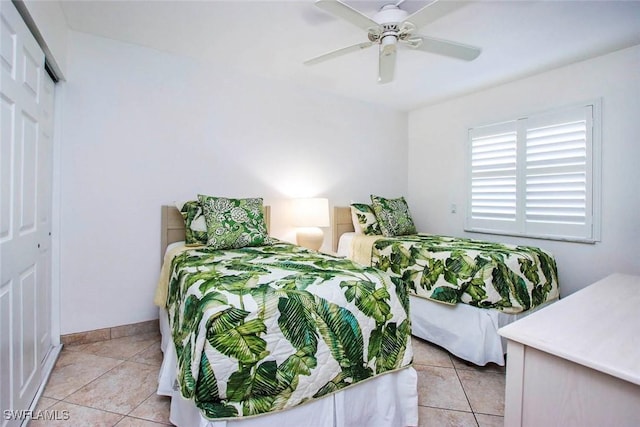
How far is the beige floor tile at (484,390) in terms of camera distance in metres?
1.67

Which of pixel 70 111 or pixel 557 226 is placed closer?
pixel 70 111

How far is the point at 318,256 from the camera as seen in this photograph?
198 cm

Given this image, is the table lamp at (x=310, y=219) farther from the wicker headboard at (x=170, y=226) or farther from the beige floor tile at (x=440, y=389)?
the beige floor tile at (x=440, y=389)

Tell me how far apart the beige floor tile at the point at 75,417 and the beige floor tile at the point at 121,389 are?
0.11ft

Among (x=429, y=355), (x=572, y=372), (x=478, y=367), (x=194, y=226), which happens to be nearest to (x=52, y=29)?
(x=194, y=226)

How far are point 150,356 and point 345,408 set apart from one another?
1.57 m

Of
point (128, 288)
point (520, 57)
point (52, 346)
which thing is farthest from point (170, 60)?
point (520, 57)

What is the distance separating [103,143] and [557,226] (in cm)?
399

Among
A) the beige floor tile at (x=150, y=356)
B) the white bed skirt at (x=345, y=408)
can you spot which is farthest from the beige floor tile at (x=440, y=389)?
the beige floor tile at (x=150, y=356)

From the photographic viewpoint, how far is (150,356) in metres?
2.19

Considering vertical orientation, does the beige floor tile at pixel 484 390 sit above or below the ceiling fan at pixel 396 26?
below

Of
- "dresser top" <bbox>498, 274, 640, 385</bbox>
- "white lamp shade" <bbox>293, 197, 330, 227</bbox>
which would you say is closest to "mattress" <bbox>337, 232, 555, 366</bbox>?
"dresser top" <bbox>498, 274, 640, 385</bbox>

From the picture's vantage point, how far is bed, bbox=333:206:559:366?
2.07 meters

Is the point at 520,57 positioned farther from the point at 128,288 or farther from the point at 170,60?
the point at 128,288
